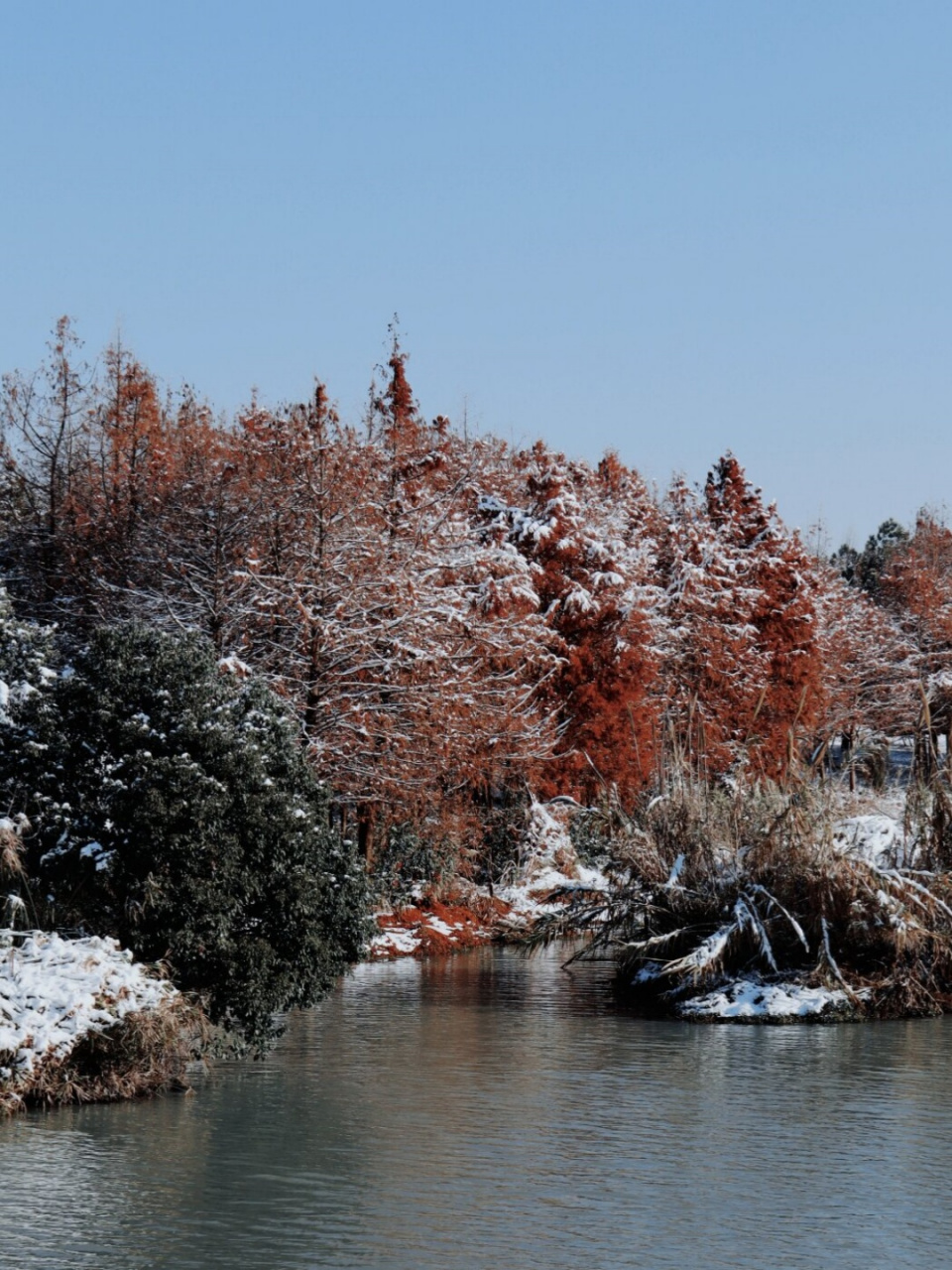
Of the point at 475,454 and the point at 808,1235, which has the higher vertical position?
the point at 475,454

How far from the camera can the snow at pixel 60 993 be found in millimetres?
14203

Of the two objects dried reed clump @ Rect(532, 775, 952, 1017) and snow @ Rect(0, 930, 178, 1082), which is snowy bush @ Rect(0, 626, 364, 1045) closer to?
snow @ Rect(0, 930, 178, 1082)

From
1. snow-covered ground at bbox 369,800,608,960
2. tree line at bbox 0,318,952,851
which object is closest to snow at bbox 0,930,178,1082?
tree line at bbox 0,318,952,851

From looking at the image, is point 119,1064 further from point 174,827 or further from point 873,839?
point 873,839

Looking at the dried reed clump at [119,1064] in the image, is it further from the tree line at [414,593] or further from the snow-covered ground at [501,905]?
the snow-covered ground at [501,905]

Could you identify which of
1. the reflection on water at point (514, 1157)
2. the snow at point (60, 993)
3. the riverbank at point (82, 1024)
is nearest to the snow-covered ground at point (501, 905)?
the reflection on water at point (514, 1157)

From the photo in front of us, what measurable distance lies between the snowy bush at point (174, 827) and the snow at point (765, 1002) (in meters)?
6.60

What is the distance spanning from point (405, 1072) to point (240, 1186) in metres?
5.26

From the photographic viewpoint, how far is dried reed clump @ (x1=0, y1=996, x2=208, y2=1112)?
14.6m

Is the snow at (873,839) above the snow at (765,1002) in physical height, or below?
above

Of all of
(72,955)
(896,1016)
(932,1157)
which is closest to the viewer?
(932,1157)

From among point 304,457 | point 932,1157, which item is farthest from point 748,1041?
point 304,457

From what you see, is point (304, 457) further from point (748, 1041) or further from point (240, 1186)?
point (240, 1186)

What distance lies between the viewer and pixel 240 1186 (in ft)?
41.2
